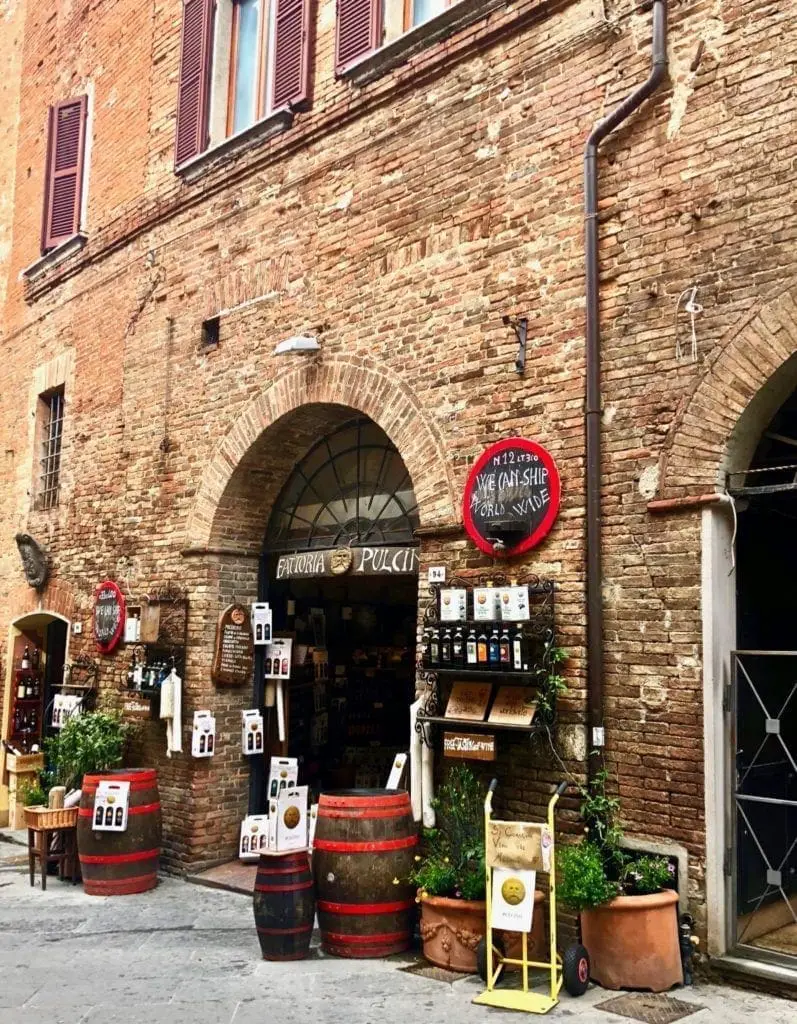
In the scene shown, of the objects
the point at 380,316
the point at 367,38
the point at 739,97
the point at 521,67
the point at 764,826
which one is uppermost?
the point at 367,38

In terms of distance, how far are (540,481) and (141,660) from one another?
4.76 meters

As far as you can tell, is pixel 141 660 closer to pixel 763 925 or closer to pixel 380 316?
pixel 380 316

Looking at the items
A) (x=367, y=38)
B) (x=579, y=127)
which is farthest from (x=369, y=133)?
(x=579, y=127)

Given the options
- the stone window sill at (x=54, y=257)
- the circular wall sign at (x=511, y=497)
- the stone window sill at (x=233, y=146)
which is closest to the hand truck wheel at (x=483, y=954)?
the circular wall sign at (x=511, y=497)

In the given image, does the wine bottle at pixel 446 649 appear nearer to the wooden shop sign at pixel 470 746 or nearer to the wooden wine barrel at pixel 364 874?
the wooden shop sign at pixel 470 746

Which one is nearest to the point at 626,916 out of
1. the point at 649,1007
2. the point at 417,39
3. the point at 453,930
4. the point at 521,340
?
the point at 649,1007

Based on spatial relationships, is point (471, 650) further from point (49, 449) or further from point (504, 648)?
point (49, 449)

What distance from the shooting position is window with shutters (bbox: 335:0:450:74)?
7965mm

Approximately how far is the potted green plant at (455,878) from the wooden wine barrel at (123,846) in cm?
271

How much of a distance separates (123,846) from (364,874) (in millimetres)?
2728

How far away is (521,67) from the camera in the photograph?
686 centimetres

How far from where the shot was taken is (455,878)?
5.88m

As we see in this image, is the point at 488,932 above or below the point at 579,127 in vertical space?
below

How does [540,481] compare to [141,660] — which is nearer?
[540,481]
